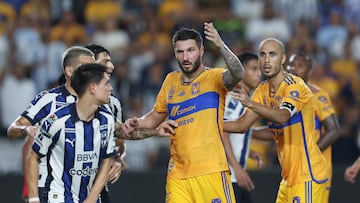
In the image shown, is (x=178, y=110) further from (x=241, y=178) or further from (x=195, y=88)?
(x=241, y=178)

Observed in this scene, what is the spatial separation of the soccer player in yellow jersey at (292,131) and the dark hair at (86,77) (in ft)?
6.26

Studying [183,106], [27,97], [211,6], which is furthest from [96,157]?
[211,6]

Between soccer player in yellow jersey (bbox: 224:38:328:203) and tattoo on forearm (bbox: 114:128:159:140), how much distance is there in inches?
33.2

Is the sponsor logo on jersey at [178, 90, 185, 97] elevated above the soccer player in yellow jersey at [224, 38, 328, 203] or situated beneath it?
elevated above

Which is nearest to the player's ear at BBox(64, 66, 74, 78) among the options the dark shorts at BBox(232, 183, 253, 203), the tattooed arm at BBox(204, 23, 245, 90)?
the tattooed arm at BBox(204, 23, 245, 90)

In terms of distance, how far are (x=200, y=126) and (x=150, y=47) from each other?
768 cm

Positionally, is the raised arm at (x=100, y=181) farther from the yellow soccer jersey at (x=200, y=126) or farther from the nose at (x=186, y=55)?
the nose at (x=186, y=55)

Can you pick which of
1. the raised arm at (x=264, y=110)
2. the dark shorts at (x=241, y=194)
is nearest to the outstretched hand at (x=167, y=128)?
the raised arm at (x=264, y=110)

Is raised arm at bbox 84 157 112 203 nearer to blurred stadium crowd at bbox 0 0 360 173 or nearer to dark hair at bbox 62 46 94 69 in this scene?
dark hair at bbox 62 46 94 69

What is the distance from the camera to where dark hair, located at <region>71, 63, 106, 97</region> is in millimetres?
8570

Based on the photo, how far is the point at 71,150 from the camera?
8625mm

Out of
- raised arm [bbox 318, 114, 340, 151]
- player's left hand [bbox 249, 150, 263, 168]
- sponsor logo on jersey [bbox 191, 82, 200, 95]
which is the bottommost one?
player's left hand [bbox 249, 150, 263, 168]

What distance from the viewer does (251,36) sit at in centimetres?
1717

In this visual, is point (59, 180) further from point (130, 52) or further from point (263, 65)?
point (130, 52)
